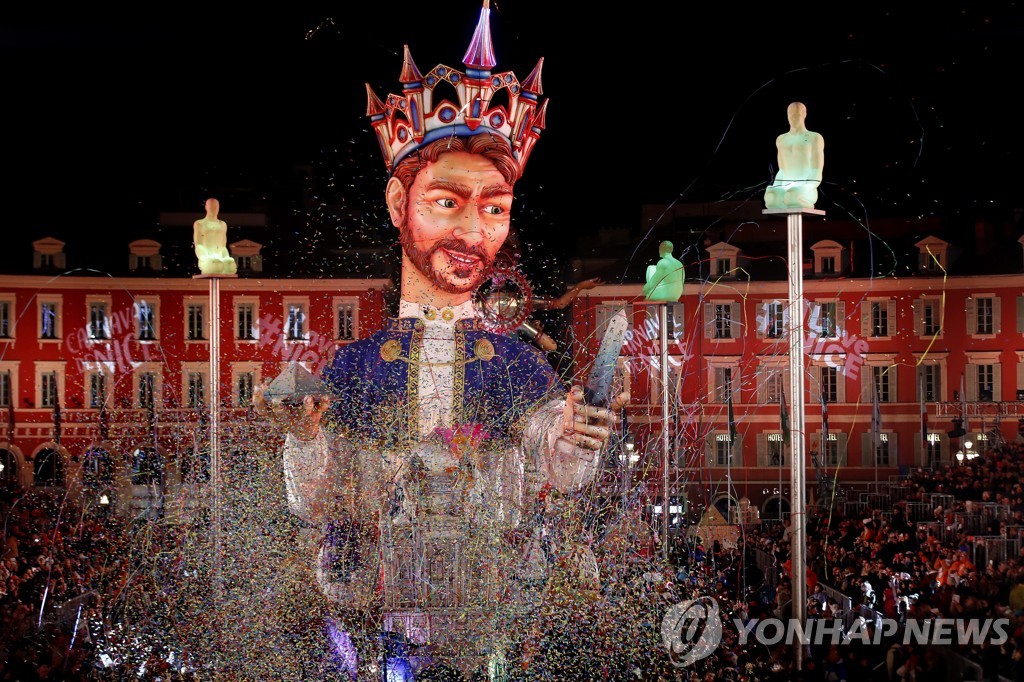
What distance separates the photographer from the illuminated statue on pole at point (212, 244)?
14.4 metres

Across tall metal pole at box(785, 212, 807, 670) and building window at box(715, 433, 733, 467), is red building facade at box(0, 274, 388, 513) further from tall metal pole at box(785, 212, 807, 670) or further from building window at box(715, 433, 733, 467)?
building window at box(715, 433, 733, 467)

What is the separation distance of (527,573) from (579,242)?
14.9ft

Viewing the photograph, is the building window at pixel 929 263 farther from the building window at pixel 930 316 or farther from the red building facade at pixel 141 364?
the red building facade at pixel 141 364

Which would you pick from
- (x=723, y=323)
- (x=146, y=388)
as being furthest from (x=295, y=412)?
(x=723, y=323)

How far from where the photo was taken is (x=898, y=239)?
3250cm

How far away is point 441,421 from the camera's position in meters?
13.0

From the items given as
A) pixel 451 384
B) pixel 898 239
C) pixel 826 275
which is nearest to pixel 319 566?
pixel 451 384

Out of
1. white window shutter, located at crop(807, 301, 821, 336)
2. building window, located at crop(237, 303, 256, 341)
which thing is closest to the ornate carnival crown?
building window, located at crop(237, 303, 256, 341)

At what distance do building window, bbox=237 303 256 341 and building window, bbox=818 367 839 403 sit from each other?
47.6ft

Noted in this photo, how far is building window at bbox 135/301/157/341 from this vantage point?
27.9 metres

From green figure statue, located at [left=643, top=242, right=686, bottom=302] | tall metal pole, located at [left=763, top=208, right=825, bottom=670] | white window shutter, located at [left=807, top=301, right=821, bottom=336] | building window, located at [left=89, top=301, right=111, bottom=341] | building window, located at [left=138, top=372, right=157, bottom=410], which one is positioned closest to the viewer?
tall metal pole, located at [left=763, top=208, right=825, bottom=670]

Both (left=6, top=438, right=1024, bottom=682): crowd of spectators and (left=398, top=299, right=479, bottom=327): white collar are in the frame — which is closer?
(left=6, top=438, right=1024, bottom=682): crowd of spectators

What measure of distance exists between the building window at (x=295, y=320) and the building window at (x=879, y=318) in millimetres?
15800

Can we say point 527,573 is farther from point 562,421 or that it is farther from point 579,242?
point 579,242
